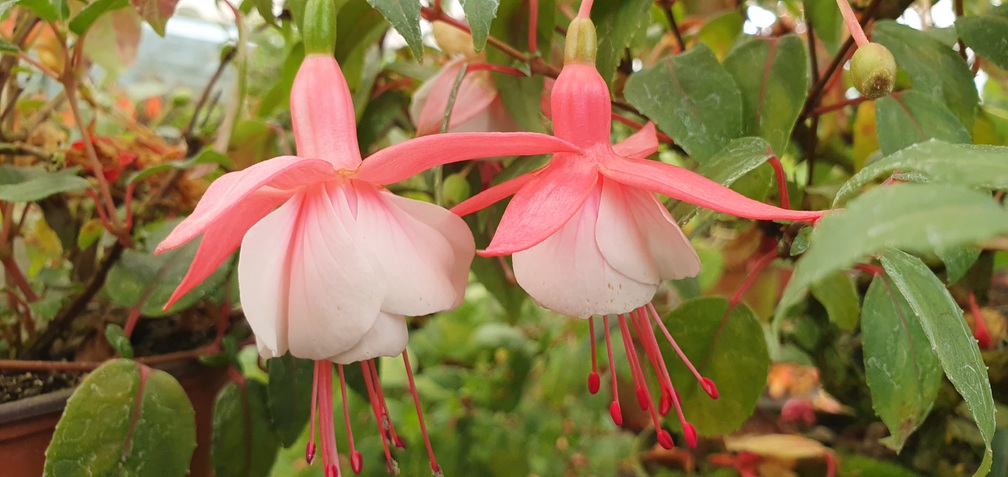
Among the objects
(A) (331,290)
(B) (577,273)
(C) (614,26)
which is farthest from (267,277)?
(C) (614,26)

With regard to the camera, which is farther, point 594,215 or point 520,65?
point 520,65

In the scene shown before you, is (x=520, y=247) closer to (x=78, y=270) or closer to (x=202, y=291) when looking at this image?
(x=202, y=291)

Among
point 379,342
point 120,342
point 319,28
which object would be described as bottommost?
point 120,342

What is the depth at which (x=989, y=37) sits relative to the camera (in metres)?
0.42

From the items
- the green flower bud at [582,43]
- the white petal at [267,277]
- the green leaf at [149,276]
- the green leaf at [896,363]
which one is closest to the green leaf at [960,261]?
the green leaf at [896,363]

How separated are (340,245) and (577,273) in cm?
10

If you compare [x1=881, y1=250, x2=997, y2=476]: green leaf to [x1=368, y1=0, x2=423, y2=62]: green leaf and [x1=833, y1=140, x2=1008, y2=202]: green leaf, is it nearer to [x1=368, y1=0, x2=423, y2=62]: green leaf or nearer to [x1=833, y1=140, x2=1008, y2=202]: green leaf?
[x1=833, y1=140, x2=1008, y2=202]: green leaf

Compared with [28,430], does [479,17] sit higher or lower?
higher

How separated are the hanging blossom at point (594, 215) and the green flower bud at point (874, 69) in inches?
3.4

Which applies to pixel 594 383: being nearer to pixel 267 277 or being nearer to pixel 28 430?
pixel 267 277

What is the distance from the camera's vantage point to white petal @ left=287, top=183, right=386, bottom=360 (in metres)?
0.26

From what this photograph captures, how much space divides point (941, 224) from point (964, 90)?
38 centimetres

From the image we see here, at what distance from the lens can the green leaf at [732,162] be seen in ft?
0.93

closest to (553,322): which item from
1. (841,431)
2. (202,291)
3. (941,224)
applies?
(841,431)
